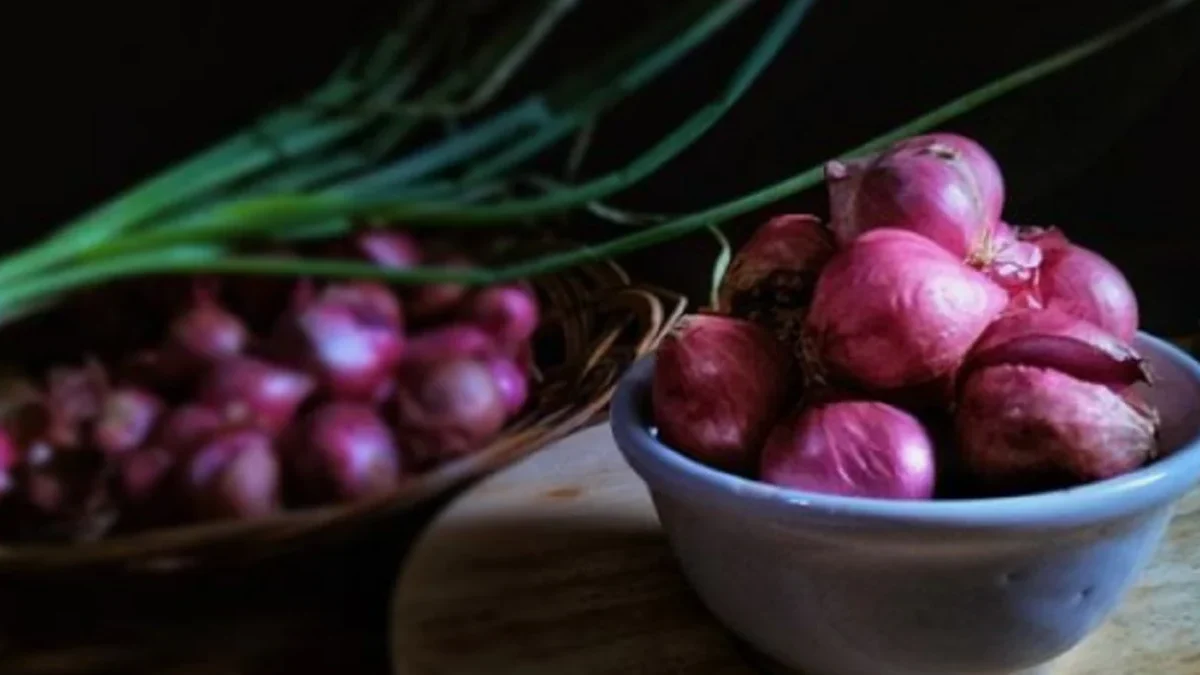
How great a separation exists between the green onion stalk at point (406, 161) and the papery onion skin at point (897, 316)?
160mm

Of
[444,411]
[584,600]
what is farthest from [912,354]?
[444,411]

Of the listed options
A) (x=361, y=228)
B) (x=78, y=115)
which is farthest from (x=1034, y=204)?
(x=78, y=115)

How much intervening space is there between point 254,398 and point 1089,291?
31 cm

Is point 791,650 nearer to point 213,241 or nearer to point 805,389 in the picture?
point 805,389

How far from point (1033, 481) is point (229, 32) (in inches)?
17.3

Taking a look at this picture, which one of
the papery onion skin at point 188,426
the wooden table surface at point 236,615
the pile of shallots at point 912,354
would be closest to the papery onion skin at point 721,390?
the pile of shallots at point 912,354

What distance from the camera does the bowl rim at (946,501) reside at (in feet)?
1.05

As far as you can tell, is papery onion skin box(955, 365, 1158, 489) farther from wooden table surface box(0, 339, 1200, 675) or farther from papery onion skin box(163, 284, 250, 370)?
papery onion skin box(163, 284, 250, 370)

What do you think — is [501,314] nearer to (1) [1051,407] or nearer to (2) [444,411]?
(2) [444,411]

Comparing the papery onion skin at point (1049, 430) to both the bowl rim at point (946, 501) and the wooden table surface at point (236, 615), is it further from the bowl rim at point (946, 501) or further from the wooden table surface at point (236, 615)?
the wooden table surface at point (236, 615)

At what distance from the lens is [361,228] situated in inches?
24.0

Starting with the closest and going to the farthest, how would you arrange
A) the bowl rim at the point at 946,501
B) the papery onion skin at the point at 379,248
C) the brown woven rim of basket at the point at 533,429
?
the bowl rim at the point at 946,501
the brown woven rim of basket at the point at 533,429
the papery onion skin at the point at 379,248

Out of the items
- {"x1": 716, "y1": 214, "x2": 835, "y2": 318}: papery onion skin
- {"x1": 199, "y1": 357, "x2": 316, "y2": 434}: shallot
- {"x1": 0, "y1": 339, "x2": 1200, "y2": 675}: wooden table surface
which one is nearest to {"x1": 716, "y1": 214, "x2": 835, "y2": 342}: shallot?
{"x1": 716, "y1": 214, "x2": 835, "y2": 318}: papery onion skin

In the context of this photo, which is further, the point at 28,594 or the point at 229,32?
the point at 229,32
